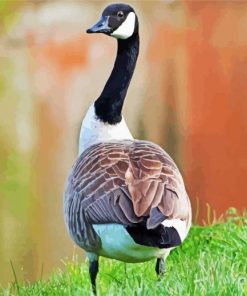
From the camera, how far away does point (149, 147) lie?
4.63 meters

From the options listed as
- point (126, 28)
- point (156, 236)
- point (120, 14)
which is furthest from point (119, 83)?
point (156, 236)

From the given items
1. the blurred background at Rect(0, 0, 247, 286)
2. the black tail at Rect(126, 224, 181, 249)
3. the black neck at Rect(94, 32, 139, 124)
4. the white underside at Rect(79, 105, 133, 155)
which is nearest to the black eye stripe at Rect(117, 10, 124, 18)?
the black neck at Rect(94, 32, 139, 124)

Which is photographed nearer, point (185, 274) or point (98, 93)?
point (185, 274)

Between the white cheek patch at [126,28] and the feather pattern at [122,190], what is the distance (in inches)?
25.8

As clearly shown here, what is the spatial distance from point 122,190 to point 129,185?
0.12 ft

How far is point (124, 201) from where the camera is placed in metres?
4.11

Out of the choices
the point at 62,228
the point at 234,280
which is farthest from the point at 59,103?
the point at 234,280

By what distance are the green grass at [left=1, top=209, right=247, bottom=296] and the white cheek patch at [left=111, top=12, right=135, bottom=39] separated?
1.16 m

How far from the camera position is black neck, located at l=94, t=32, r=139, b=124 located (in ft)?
16.9

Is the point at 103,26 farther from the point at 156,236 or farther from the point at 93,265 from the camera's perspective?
the point at 156,236

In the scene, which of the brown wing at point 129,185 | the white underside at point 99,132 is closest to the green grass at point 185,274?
the brown wing at point 129,185

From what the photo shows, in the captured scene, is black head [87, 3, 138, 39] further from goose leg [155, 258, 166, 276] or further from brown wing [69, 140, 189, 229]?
goose leg [155, 258, 166, 276]

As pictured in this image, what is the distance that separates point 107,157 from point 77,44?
3.96 meters

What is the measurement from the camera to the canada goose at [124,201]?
13.2 ft
